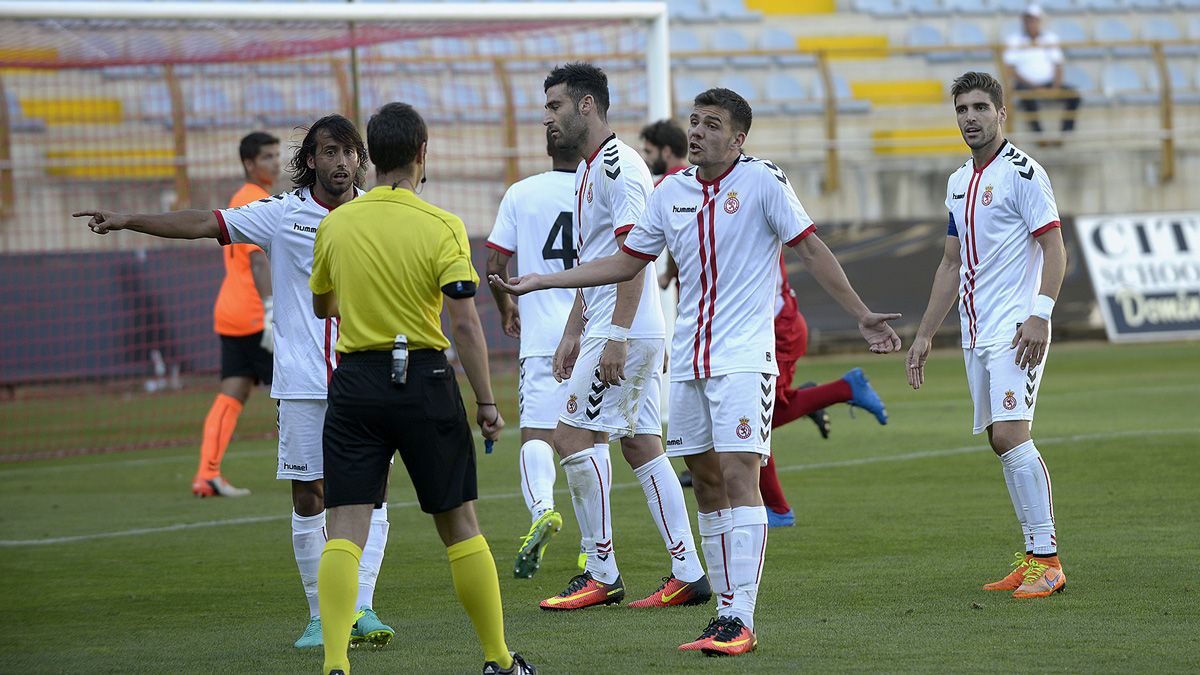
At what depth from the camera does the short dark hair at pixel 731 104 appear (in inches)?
214

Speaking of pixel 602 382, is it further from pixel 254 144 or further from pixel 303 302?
pixel 254 144

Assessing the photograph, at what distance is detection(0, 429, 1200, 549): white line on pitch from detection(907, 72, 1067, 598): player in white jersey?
3.84 meters

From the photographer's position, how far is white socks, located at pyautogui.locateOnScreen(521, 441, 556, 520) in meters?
6.83

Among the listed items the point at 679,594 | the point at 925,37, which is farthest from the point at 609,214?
the point at 925,37

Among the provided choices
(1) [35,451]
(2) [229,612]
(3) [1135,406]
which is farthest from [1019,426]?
(1) [35,451]

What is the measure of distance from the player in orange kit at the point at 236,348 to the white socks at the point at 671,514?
4.47 meters

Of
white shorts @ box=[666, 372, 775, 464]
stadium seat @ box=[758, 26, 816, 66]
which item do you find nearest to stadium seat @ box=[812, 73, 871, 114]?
stadium seat @ box=[758, 26, 816, 66]

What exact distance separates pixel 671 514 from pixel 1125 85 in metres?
19.7

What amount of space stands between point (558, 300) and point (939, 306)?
70.3 inches

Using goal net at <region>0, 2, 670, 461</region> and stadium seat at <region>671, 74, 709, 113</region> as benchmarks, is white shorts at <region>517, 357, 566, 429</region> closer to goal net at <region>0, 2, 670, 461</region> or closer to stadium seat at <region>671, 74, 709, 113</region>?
goal net at <region>0, 2, 670, 461</region>

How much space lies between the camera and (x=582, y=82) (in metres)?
6.34

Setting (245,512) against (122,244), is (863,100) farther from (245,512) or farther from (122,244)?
(245,512)

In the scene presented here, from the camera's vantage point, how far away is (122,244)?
1641 centimetres

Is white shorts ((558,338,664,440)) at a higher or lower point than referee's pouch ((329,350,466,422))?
lower
